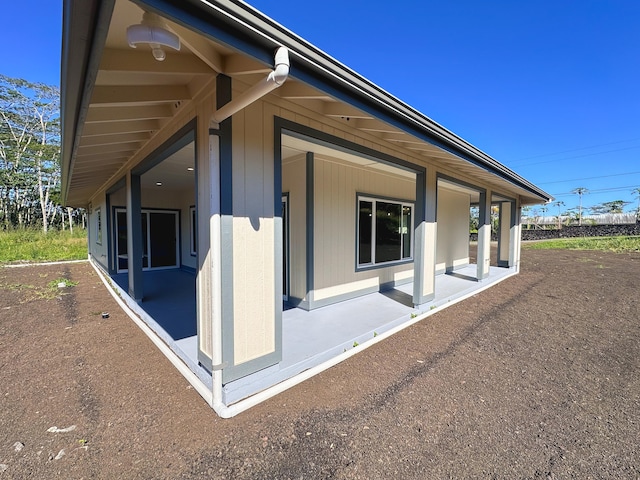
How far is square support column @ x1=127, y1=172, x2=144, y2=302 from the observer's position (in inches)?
207

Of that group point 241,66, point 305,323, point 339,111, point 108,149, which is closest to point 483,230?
point 305,323

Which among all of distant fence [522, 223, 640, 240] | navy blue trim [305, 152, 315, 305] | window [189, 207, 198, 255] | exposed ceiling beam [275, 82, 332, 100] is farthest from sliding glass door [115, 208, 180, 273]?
distant fence [522, 223, 640, 240]

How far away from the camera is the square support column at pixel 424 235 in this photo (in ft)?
16.5

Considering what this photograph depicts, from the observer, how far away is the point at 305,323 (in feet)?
13.9

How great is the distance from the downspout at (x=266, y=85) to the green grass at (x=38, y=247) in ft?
47.8

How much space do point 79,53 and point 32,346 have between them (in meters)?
3.88

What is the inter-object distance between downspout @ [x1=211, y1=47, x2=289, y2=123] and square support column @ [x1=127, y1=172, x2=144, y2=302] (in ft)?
12.6

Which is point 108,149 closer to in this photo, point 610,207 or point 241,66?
point 241,66

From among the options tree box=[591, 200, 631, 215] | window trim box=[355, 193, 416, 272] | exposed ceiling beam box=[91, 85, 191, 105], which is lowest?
window trim box=[355, 193, 416, 272]

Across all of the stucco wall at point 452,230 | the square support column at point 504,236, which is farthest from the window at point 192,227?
the square support column at point 504,236

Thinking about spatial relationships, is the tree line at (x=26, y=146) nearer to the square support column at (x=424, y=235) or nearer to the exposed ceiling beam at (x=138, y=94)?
the exposed ceiling beam at (x=138, y=94)

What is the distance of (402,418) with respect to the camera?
2.30m

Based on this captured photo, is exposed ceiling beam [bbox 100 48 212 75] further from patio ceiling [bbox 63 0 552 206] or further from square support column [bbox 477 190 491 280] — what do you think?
square support column [bbox 477 190 491 280]

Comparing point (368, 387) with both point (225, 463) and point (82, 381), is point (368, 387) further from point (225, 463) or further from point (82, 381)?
point (82, 381)
